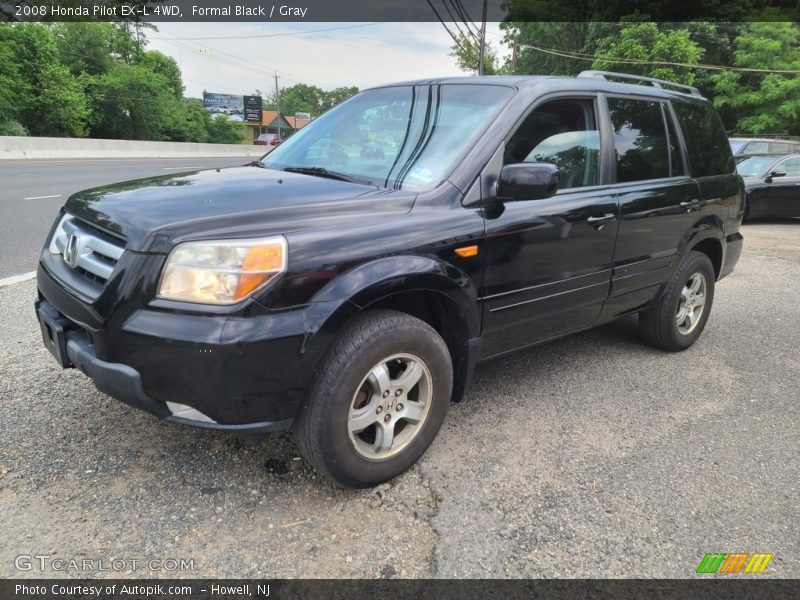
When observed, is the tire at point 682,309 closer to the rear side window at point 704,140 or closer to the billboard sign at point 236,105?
the rear side window at point 704,140

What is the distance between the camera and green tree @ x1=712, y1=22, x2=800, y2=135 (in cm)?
2470

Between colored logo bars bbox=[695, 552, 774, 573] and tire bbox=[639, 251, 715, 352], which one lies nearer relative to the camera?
colored logo bars bbox=[695, 552, 774, 573]

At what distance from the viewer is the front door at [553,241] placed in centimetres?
284

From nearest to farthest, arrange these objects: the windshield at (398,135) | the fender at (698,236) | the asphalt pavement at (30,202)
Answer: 1. the windshield at (398,135)
2. the fender at (698,236)
3. the asphalt pavement at (30,202)

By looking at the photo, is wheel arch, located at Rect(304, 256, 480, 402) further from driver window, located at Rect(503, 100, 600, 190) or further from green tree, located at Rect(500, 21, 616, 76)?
green tree, located at Rect(500, 21, 616, 76)

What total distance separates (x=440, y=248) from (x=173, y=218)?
1.11 meters

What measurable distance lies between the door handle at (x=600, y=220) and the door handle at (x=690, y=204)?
2.88ft

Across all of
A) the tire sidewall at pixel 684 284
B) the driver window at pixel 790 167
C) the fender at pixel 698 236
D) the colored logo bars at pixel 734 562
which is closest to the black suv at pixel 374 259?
the fender at pixel 698 236

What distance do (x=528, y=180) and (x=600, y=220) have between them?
881mm

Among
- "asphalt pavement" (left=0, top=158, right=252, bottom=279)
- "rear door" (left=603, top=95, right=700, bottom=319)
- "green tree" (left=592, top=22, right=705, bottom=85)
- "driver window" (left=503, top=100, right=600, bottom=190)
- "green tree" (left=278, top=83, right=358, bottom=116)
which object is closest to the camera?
"driver window" (left=503, top=100, right=600, bottom=190)

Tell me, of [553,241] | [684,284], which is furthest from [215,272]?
[684,284]

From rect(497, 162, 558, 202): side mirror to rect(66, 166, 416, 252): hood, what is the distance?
1.56 feet

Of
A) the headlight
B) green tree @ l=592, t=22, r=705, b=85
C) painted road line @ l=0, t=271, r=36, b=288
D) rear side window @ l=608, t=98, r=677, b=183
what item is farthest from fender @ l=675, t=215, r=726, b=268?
green tree @ l=592, t=22, r=705, b=85

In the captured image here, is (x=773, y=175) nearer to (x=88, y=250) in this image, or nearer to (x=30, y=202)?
(x=88, y=250)
